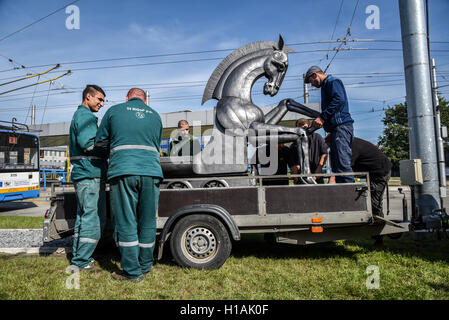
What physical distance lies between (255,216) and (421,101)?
13.0 ft

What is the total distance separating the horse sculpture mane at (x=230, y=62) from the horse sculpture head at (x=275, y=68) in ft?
0.43

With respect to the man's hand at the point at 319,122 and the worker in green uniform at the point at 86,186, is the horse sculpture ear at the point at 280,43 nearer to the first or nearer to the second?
the man's hand at the point at 319,122

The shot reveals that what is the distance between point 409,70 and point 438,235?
286 centimetres

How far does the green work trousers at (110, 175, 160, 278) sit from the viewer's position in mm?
3066

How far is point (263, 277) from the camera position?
3158 mm

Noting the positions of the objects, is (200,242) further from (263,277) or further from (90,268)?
(90,268)

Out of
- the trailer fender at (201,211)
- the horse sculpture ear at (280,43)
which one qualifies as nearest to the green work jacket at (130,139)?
the trailer fender at (201,211)

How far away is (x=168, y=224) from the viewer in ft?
11.1

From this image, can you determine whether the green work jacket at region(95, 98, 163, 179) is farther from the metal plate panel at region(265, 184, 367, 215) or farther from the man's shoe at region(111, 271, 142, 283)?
the metal plate panel at region(265, 184, 367, 215)

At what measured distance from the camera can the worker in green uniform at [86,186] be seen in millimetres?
3404

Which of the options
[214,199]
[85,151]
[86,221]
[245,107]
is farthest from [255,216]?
[85,151]

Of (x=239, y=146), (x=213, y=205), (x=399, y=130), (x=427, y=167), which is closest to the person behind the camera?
(x=213, y=205)
